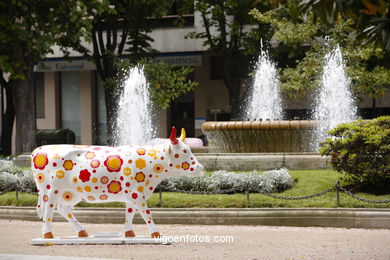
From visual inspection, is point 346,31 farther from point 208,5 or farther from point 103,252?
point 103,252

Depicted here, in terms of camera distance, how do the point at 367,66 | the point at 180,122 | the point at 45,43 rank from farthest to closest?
the point at 180,122 < the point at 367,66 < the point at 45,43

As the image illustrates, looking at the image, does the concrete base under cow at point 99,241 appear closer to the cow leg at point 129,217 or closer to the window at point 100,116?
the cow leg at point 129,217

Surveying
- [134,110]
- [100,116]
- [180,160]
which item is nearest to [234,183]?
[180,160]

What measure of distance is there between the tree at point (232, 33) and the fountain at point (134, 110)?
4.11m

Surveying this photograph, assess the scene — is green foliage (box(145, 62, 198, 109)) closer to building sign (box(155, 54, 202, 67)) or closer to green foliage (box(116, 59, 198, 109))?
green foliage (box(116, 59, 198, 109))

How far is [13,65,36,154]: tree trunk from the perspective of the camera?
25156 millimetres

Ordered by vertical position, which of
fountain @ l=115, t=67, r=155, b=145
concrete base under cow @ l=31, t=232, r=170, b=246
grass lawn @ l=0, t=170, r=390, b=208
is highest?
fountain @ l=115, t=67, r=155, b=145

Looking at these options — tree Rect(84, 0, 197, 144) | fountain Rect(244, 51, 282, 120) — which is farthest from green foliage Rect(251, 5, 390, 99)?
tree Rect(84, 0, 197, 144)

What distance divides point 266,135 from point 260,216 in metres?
5.23

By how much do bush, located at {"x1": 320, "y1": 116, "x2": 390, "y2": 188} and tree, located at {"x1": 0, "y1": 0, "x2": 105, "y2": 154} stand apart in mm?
12913

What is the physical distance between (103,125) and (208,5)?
12.5 metres

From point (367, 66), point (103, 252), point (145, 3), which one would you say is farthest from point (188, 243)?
point (145, 3)

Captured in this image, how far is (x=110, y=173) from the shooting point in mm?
9688

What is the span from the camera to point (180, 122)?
39.8 meters
